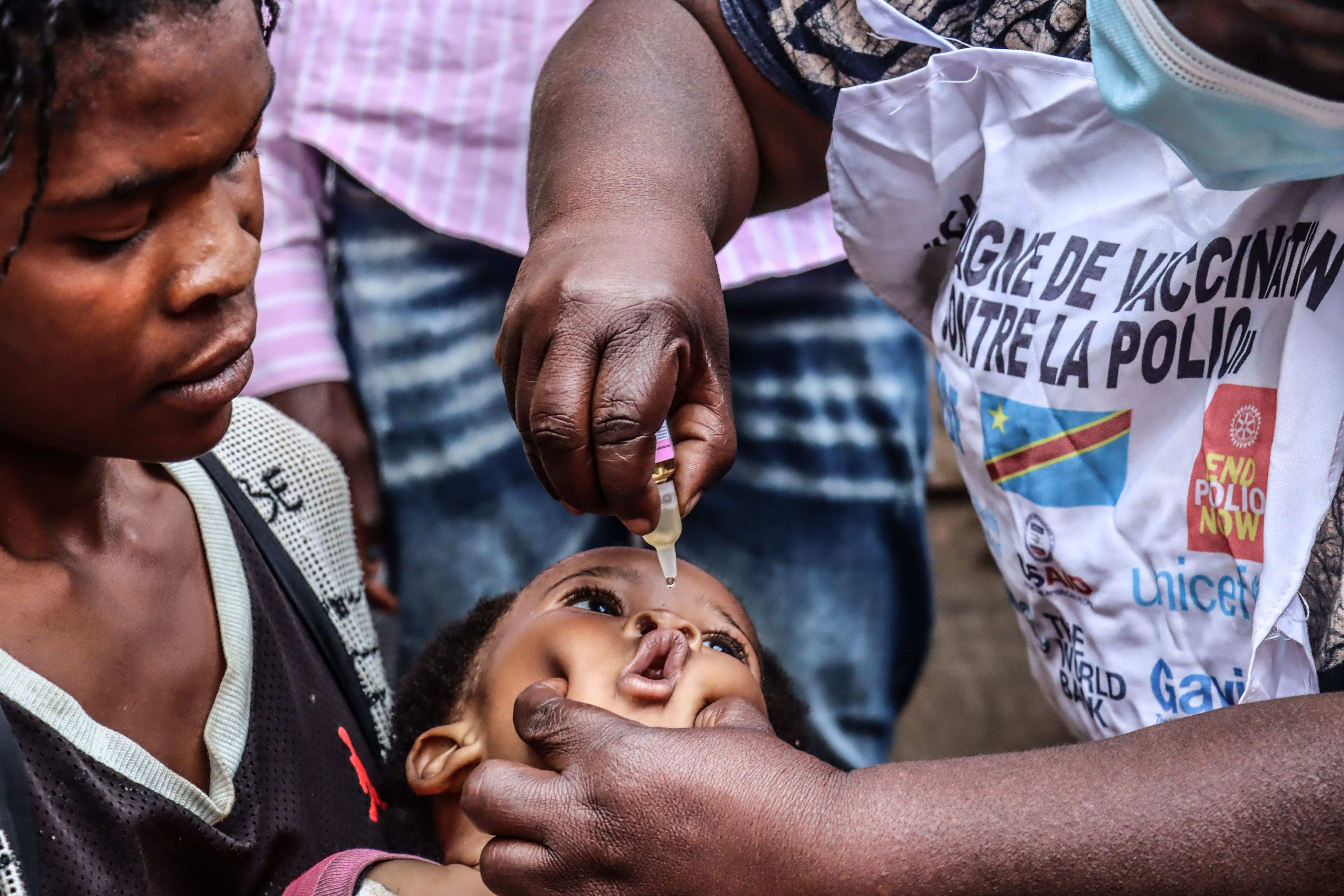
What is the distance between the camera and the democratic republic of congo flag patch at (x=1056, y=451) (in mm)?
1428

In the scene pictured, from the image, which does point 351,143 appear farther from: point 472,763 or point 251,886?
point 251,886

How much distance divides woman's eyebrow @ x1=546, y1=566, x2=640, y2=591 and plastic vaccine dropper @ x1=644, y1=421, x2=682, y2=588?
0.25m

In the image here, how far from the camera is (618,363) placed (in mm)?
1254

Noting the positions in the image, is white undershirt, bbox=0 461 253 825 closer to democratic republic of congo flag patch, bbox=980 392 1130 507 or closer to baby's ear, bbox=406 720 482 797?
baby's ear, bbox=406 720 482 797

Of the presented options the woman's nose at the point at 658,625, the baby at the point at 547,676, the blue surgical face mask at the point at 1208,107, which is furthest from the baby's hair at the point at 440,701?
the blue surgical face mask at the point at 1208,107

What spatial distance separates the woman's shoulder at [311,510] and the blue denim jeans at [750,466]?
0.40 metres

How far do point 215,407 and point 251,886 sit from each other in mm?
547

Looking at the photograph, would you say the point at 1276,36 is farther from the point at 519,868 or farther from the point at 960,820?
the point at 519,868

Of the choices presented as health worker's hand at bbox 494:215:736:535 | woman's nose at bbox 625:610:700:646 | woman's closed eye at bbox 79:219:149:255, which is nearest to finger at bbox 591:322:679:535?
health worker's hand at bbox 494:215:736:535

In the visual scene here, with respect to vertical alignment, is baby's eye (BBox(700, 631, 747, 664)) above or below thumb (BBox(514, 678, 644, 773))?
below

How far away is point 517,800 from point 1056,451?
784mm

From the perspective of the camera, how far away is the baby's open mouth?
1469 millimetres

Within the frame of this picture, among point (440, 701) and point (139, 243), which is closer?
point (139, 243)

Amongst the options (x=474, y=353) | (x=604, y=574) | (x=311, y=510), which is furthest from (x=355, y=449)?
(x=604, y=574)
